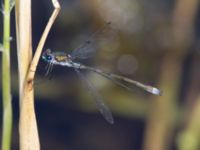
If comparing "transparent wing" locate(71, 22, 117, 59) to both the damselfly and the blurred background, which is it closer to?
the damselfly

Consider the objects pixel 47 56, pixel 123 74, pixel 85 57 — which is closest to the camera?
→ pixel 47 56

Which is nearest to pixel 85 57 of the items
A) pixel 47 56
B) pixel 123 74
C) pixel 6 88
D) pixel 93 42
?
pixel 93 42

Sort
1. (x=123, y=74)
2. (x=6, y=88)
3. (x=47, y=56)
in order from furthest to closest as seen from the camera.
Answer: (x=123, y=74), (x=47, y=56), (x=6, y=88)

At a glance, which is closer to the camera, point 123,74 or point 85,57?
point 85,57

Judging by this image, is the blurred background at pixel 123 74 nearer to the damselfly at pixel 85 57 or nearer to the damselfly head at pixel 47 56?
the damselfly at pixel 85 57

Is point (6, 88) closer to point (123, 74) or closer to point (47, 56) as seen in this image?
point (47, 56)

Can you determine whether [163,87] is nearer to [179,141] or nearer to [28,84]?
[179,141]

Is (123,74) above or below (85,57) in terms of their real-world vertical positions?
below

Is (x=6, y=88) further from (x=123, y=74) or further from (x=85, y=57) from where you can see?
(x=123, y=74)

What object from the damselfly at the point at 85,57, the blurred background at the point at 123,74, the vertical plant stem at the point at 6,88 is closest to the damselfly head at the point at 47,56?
the damselfly at the point at 85,57

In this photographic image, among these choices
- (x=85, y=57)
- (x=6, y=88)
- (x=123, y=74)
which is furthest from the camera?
(x=123, y=74)
